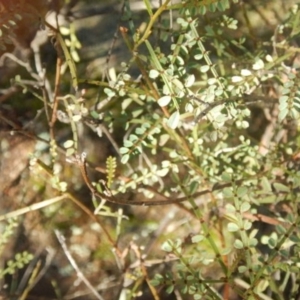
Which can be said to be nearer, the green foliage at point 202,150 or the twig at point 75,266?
the green foliage at point 202,150

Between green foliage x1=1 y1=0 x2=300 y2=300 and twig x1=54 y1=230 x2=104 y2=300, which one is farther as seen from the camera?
twig x1=54 y1=230 x2=104 y2=300

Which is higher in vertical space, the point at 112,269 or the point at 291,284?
the point at 112,269

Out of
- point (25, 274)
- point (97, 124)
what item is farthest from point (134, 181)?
point (25, 274)

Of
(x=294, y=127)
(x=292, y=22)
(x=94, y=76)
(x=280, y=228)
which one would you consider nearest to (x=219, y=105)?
(x=280, y=228)

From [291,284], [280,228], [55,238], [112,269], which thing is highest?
[280,228]

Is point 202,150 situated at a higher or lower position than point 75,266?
higher

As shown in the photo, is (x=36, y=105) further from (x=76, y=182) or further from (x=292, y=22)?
(x=292, y=22)

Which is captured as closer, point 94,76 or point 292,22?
point 292,22

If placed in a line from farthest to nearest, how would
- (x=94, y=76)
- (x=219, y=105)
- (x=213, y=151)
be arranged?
(x=94, y=76) → (x=213, y=151) → (x=219, y=105)

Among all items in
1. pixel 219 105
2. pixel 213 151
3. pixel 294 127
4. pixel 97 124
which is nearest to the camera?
pixel 219 105
